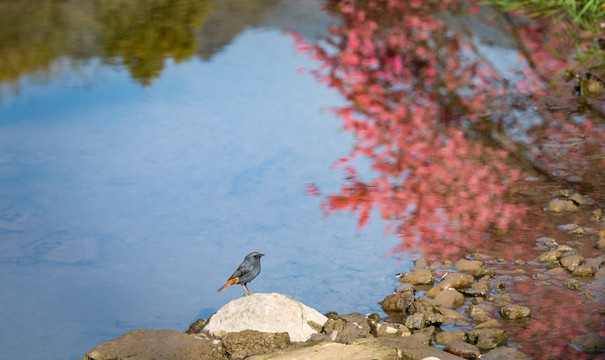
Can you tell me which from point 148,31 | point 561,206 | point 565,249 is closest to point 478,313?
point 565,249

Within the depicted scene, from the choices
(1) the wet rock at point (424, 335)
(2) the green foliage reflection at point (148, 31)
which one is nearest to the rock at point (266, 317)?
(1) the wet rock at point (424, 335)

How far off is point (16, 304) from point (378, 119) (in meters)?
4.43

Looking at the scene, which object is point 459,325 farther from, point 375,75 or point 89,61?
point 89,61

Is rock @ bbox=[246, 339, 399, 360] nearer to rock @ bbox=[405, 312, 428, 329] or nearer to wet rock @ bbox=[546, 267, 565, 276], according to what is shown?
rock @ bbox=[405, 312, 428, 329]

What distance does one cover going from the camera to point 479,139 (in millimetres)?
8305

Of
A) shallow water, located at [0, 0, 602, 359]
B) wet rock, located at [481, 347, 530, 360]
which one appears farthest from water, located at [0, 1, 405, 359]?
wet rock, located at [481, 347, 530, 360]

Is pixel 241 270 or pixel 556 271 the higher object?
pixel 241 270

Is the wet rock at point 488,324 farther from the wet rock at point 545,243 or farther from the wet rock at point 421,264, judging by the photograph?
the wet rock at point 545,243

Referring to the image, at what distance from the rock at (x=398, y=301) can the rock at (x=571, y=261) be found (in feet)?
3.80

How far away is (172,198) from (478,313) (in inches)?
116

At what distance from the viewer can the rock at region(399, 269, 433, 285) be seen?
19.4 feet

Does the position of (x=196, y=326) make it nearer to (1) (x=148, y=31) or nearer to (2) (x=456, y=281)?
(2) (x=456, y=281)

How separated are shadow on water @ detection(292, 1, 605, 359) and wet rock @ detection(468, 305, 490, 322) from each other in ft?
0.56

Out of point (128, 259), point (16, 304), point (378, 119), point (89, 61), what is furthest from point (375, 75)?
point (16, 304)
